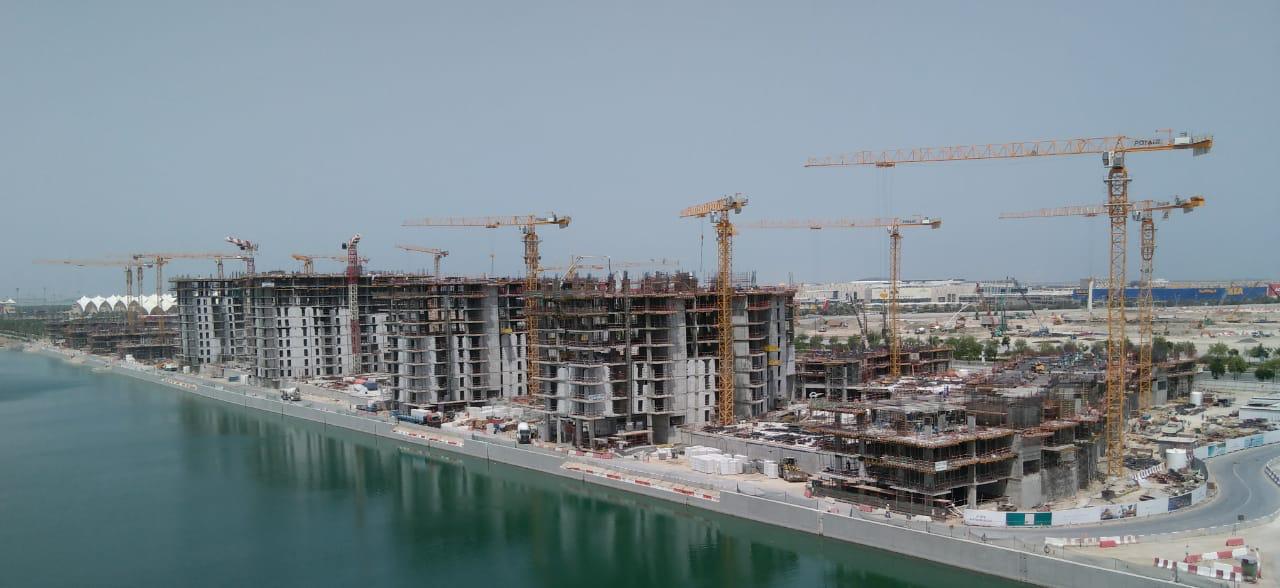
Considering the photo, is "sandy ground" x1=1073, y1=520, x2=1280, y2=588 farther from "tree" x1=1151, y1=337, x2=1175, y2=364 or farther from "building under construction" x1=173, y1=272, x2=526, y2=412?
"building under construction" x1=173, y1=272, x2=526, y2=412

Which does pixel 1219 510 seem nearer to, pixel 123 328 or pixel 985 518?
pixel 985 518

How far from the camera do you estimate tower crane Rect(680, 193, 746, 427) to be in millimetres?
45281

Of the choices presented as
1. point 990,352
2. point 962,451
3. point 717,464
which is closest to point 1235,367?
point 990,352

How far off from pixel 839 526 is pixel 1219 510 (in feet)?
40.8

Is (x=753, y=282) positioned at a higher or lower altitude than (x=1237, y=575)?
higher

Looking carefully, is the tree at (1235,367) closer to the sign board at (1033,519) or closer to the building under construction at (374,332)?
the sign board at (1033,519)

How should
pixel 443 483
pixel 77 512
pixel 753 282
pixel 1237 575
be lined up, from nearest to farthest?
pixel 1237 575
pixel 77 512
pixel 443 483
pixel 753 282

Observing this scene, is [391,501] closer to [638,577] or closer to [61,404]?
[638,577]

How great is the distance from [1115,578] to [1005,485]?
7488mm

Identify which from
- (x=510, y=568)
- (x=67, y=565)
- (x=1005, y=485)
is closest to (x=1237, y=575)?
(x=1005, y=485)

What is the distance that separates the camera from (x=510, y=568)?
30.1 m

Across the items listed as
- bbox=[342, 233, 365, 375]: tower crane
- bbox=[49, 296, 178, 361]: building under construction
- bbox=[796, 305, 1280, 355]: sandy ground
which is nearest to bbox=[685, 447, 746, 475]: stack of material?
bbox=[342, 233, 365, 375]: tower crane

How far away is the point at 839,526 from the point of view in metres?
30.2

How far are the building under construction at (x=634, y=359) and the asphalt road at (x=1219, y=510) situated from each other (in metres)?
19.3
